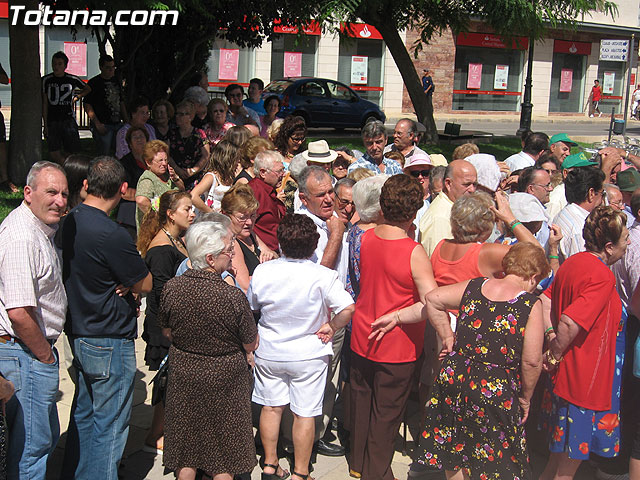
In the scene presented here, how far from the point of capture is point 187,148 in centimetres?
840

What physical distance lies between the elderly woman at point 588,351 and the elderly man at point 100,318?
2448mm

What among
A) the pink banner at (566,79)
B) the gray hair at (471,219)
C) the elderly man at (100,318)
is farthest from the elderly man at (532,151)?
the pink banner at (566,79)

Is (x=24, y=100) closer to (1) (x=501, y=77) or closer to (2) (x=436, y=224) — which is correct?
(2) (x=436, y=224)

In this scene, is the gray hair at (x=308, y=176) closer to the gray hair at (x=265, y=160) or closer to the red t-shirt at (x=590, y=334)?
the gray hair at (x=265, y=160)

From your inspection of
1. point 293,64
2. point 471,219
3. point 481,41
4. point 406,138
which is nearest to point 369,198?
point 471,219

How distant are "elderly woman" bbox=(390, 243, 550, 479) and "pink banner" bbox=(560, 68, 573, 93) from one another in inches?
1456

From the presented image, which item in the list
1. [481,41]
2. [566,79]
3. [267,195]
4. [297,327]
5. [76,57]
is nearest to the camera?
[297,327]

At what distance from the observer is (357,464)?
457 cm

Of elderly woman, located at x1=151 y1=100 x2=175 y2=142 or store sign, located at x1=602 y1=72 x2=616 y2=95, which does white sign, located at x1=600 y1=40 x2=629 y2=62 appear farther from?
store sign, located at x1=602 y1=72 x2=616 y2=95

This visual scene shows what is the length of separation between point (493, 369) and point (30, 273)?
8.13ft

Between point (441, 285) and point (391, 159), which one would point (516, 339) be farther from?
point (391, 159)

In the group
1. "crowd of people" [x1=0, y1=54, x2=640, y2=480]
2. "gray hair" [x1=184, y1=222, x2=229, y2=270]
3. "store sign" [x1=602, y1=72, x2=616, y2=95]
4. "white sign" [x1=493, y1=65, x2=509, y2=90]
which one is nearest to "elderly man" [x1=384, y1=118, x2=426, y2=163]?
"crowd of people" [x1=0, y1=54, x2=640, y2=480]

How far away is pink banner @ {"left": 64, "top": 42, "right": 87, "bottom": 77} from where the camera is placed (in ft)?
80.9

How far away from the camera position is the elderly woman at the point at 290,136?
709 cm
